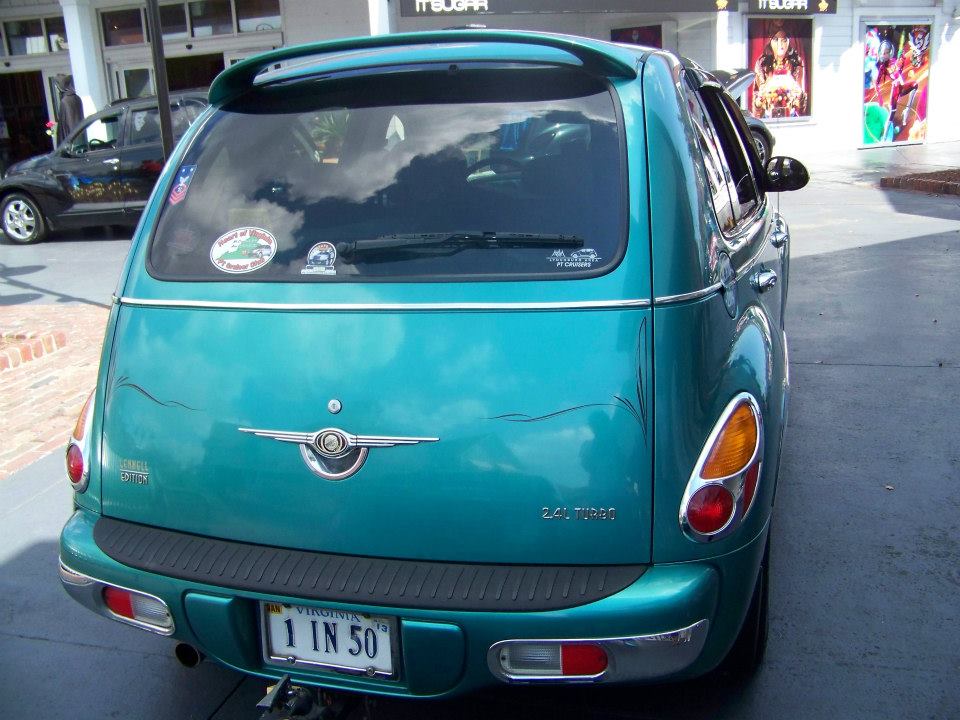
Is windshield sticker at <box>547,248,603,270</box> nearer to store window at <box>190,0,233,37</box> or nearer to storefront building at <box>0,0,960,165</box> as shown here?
storefront building at <box>0,0,960,165</box>

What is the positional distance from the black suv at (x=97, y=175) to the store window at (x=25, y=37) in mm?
8956

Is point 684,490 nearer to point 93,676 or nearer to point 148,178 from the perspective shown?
point 93,676

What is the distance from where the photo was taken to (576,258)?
2230 millimetres

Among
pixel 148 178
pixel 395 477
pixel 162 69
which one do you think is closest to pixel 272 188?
pixel 395 477

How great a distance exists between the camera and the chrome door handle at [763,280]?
9.77 feet

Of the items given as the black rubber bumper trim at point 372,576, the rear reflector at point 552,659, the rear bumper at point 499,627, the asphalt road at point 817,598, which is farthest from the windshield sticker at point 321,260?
the asphalt road at point 817,598

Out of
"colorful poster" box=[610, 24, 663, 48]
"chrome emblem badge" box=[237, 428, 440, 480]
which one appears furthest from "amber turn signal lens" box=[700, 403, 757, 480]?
"colorful poster" box=[610, 24, 663, 48]

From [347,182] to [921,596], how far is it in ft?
7.77

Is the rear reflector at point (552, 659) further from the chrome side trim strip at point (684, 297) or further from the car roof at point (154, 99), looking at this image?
the car roof at point (154, 99)

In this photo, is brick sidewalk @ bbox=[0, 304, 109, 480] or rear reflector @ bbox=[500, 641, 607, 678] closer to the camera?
rear reflector @ bbox=[500, 641, 607, 678]

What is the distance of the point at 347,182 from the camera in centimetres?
252

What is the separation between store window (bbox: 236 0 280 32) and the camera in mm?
18031

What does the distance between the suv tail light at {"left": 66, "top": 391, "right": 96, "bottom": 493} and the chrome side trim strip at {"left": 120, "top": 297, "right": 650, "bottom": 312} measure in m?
0.41

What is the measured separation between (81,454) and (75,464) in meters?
0.04
